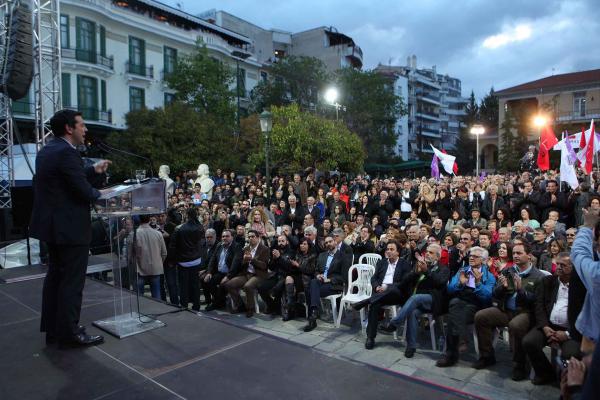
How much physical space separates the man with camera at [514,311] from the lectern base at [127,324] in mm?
3490

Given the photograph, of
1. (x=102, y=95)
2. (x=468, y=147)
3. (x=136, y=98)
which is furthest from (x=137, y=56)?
(x=468, y=147)

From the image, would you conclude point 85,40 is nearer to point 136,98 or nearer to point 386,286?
point 136,98

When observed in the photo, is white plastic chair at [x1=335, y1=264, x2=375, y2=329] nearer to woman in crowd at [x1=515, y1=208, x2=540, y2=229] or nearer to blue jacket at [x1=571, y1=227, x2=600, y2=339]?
woman in crowd at [x1=515, y1=208, x2=540, y2=229]

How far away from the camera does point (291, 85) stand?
116 feet

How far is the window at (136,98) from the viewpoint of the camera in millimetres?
25906

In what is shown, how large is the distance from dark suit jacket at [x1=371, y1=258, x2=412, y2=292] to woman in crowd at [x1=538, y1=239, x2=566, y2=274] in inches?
68.8

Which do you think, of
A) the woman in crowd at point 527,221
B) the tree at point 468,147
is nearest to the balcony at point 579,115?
the tree at point 468,147

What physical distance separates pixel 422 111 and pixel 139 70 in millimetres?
50869

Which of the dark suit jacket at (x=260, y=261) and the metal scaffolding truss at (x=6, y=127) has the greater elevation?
the metal scaffolding truss at (x=6, y=127)

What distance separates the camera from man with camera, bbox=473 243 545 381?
4.55 metres

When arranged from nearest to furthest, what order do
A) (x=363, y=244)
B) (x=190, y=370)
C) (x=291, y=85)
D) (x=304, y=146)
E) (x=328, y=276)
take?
(x=190, y=370)
(x=328, y=276)
(x=363, y=244)
(x=304, y=146)
(x=291, y=85)

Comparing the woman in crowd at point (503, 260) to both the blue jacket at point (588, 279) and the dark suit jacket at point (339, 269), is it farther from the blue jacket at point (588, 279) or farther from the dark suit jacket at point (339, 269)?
the blue jacket at point (588, 279)

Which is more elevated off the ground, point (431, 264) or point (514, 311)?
point (431, 264)

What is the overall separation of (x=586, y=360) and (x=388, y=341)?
435 centimetres
